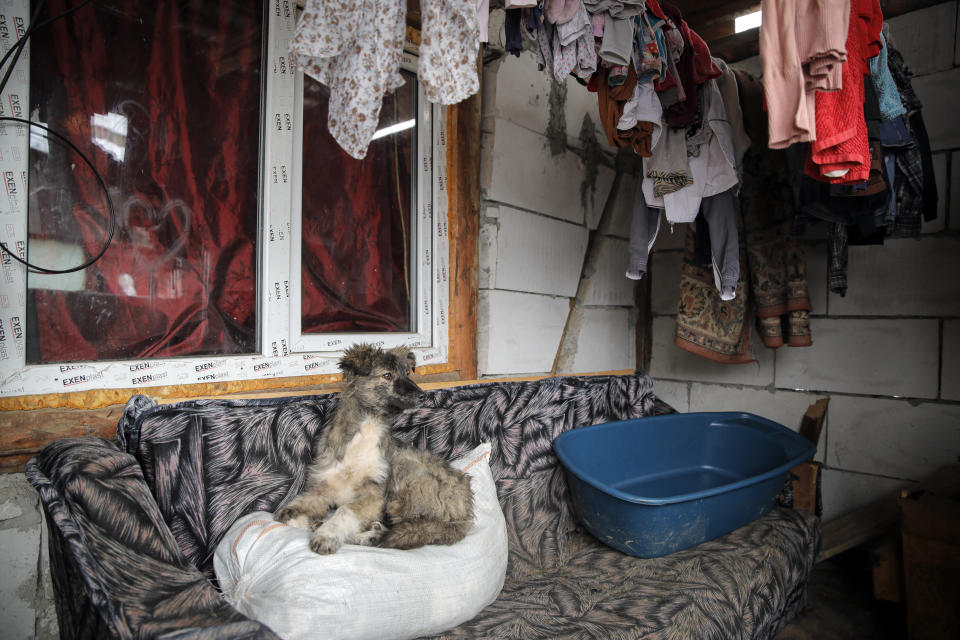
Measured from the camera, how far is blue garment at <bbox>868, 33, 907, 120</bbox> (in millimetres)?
2006

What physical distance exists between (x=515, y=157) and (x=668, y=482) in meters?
2.02

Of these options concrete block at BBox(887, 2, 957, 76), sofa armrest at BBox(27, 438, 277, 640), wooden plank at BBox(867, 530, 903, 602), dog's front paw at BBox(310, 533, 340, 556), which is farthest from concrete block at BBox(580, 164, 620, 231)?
sofa armrest at BBox(27, 438, 277, 640)

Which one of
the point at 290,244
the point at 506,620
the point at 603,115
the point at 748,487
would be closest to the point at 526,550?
the point at 506,620

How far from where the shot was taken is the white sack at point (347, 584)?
1.11 m

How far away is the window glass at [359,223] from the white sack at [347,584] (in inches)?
40.7

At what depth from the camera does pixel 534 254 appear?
2949mm

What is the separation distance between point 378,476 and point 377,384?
0.29 meters

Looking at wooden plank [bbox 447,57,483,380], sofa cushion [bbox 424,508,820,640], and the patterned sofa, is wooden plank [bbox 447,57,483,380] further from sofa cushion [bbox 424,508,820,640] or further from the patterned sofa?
sofa cushion [bbox 424,508,820,640]

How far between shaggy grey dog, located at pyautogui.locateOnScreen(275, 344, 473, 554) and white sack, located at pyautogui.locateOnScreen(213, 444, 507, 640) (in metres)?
0.07

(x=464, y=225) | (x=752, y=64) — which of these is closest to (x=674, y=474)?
(x=464, y=225)

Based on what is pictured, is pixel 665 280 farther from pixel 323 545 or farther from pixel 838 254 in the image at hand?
pixel 323 545

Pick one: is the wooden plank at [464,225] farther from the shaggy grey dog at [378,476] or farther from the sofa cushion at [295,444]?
the shaggy grey dog at [378,476]

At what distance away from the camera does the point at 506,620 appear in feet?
4.91

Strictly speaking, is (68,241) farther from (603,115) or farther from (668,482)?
(668,482)
